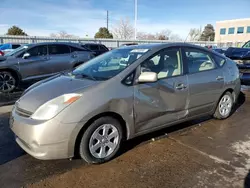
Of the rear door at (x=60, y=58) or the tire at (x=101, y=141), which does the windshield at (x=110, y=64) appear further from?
the rear door at (x=60, y=58)

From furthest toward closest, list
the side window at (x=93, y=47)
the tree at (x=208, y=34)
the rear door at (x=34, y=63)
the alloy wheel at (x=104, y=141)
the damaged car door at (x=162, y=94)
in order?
the tree at (x=208, y=34) → the side window at (x=93, y=47) → the rear door at (x=34, y=63) → the damaged car door at (x=162, y=94) → the alloy wheel at (x=104, y=141)

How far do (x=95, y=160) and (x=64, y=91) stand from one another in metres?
0.99

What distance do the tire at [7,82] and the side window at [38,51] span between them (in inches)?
39.5

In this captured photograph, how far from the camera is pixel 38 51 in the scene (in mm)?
8625

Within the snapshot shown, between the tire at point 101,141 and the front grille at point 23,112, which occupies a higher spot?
the front grille at point 23,112

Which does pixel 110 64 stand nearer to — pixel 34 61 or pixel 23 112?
pixel 23 112

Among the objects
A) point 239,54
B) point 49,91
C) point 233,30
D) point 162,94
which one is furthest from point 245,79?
point 233,30

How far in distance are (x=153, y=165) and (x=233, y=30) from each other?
2717 inches

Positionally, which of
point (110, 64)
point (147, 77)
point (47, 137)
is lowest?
point (47, 137)

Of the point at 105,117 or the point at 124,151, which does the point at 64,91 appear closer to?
the point at 105,117

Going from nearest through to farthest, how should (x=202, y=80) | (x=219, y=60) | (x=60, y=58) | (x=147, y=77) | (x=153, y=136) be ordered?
(x=147, y=77) < (x=153, y=136) < (x=202, y=80) < (x=219, y=60) < (x=60, y=58)

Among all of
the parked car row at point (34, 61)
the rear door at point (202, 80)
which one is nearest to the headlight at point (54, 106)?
the rear door at point (202, 80)

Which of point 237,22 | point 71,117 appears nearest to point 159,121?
point 71,117

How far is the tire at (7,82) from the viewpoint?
793 cm
